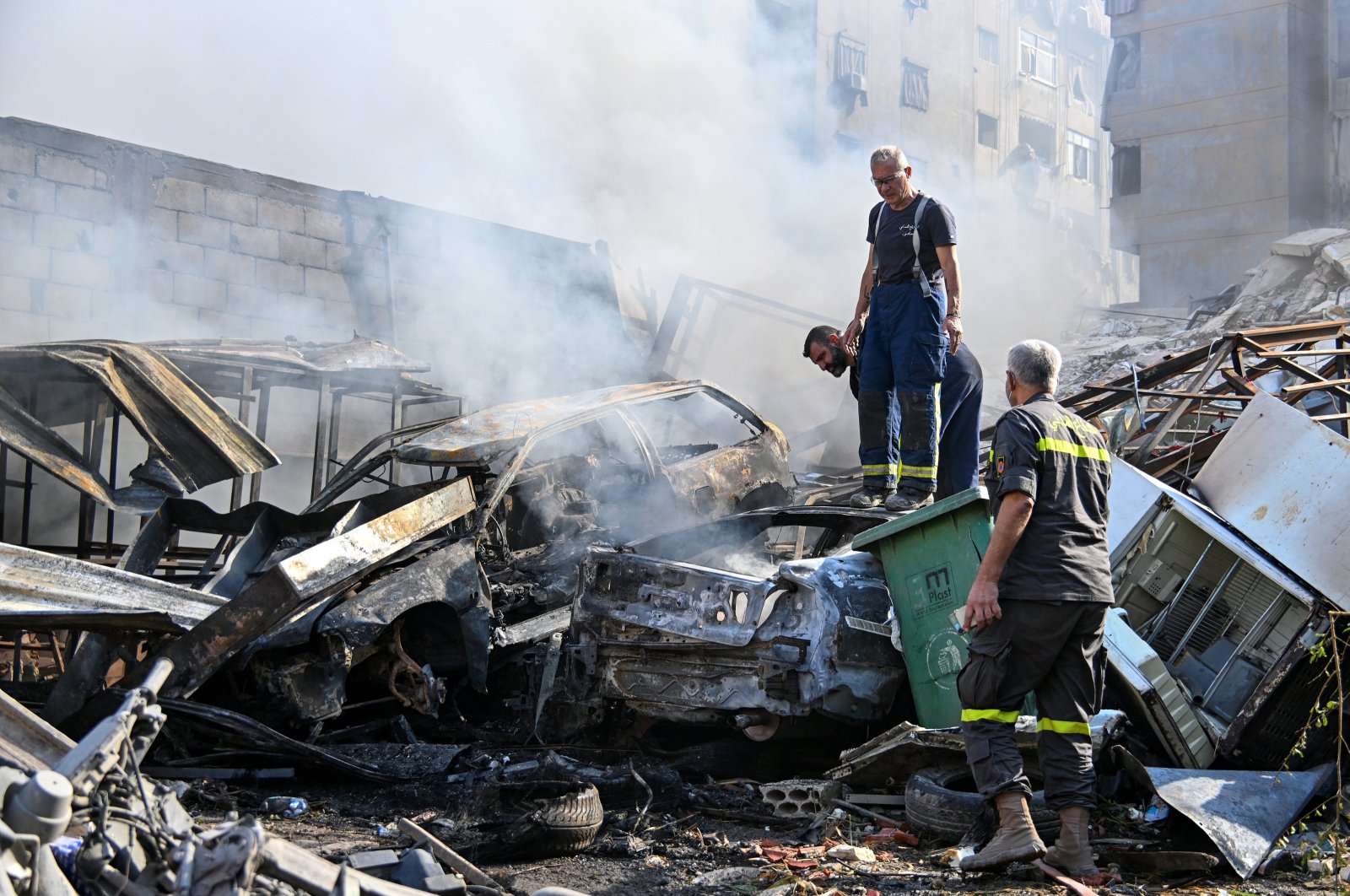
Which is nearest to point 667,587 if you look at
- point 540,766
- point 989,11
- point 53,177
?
point 540,766

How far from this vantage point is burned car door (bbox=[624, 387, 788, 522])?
6391 millimetres

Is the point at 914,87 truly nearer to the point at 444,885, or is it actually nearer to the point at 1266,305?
the point at 1266,305

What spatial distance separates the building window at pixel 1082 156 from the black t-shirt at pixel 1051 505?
40.6 meters

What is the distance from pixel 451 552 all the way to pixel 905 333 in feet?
7.85

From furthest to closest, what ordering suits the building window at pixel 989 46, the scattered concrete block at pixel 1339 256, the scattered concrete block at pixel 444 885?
the building window at pixel 989 46, the scattered concrete block at pixel 1339 256, the scattered concrete block at pixel 444 885

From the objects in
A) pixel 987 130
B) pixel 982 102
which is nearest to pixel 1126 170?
pixel 982 102

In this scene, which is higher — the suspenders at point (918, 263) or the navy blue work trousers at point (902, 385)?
the suspenders at point (918, 263)

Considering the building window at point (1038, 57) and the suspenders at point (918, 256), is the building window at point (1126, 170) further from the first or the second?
the suspenders at point (918, 256)

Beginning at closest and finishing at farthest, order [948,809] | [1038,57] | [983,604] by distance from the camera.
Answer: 1. [983,604]
2. [948,809]
3. [1038,57]

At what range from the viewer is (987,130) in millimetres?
37000

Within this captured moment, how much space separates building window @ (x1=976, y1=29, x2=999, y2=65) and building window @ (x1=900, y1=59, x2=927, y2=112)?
381 centimetres

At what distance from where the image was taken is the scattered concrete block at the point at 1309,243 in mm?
16750

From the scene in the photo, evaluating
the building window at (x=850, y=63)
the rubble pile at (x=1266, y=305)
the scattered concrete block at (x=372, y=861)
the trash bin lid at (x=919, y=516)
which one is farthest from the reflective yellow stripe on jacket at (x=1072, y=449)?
the building window at (x=850, y=63)

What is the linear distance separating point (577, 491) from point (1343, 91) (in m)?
25.3
